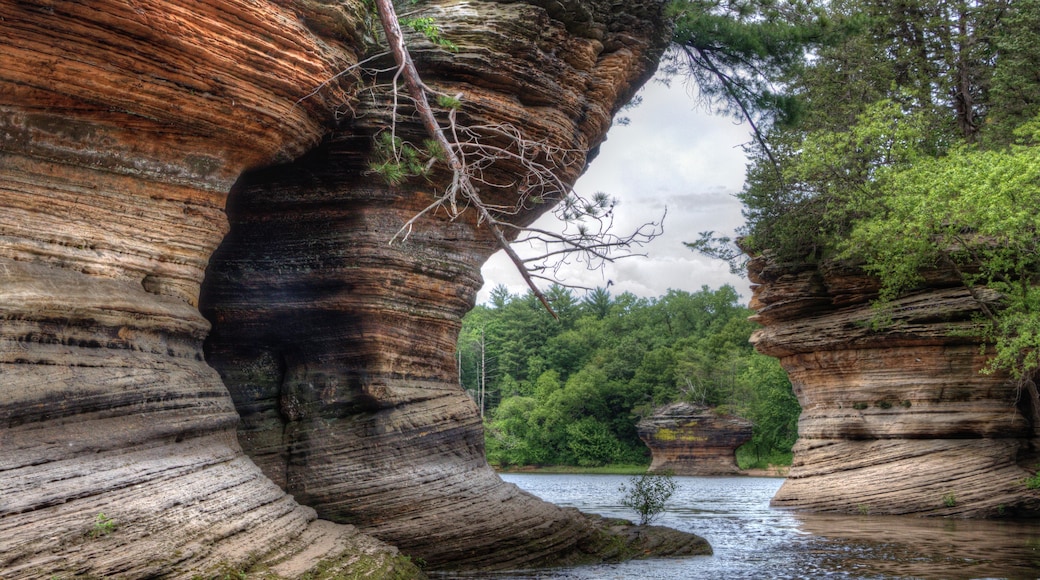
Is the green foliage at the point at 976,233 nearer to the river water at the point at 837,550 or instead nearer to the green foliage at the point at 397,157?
the river water at the point at 837,550

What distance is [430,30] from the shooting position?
11.4 meters

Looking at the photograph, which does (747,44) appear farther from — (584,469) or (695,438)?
(584,469)

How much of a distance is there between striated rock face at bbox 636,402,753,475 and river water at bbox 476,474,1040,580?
2831 cm

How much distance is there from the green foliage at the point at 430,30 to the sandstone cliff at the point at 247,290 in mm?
257

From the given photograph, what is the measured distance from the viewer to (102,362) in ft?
26.7

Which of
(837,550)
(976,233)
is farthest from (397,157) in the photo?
(976,233)

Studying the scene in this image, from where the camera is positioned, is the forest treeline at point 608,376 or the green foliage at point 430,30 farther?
the forest treeline at point 608,376

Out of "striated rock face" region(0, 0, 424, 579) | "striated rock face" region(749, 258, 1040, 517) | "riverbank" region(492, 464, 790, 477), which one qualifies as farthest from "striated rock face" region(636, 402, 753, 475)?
"striated rock face" region(0, 0, 424, 579)

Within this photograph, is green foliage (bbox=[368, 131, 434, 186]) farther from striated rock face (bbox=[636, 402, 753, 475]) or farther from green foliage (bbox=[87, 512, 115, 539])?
A: striated rock face (bbox=[636, 402, 753, 475])

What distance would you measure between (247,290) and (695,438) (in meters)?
43.9

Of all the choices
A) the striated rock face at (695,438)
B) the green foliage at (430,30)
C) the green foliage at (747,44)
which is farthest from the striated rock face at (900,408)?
the striated rock face at (695,438)

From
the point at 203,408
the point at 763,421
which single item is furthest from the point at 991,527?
the point at 763,421

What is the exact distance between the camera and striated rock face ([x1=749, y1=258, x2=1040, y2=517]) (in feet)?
70.4

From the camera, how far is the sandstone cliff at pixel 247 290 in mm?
7629
